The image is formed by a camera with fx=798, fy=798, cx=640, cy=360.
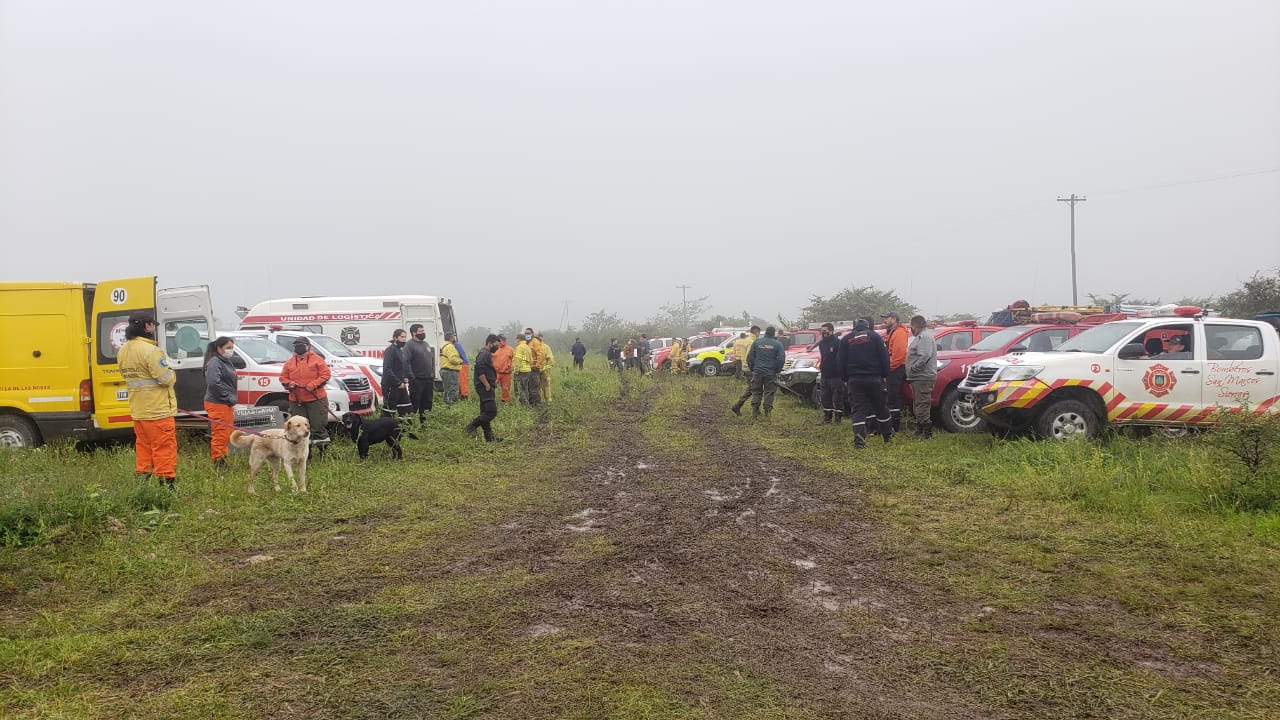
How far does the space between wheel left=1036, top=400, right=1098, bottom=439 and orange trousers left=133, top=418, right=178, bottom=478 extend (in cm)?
904

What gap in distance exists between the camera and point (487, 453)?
10227 mm

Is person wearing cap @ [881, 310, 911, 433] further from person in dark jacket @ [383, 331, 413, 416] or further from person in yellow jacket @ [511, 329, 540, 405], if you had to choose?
person in yellow jacket @ [511, 329, 540, 405]

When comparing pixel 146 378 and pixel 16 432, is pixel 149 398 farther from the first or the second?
pixel 16 432

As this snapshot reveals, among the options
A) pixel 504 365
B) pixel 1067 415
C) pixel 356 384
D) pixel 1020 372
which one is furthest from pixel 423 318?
pixel 1067 415

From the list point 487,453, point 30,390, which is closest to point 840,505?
point 487,453

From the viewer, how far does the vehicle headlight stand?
9.02 m

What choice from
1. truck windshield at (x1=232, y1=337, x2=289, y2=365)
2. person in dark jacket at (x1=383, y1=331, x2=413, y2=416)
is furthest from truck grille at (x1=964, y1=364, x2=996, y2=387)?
truck windshield at (x1=232, y1=337, x2=289, y2=365)

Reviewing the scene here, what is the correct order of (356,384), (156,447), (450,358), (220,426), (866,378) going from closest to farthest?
(156,447)
(220,426)
(866,378)
(356,384)
(450,358)

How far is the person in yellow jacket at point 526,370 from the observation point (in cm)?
1547

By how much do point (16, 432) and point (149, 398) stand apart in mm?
4002

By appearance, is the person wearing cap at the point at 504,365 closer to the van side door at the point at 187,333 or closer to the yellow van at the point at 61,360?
the van side door at the point at 187,333

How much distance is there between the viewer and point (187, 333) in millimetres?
10141

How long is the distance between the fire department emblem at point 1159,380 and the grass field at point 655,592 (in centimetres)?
68

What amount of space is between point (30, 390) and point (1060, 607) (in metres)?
11.0
